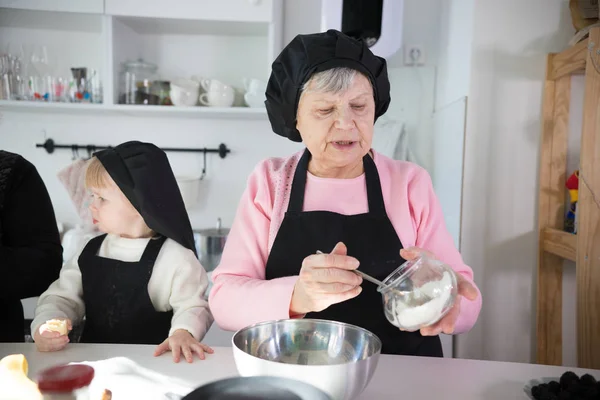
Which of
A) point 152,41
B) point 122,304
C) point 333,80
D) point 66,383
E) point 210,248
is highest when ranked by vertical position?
point 152,41

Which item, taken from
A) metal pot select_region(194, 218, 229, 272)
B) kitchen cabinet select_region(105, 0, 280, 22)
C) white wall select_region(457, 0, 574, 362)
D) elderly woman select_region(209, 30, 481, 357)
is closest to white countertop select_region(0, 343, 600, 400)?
elderly woman select_region(209, 30, 481, 357)

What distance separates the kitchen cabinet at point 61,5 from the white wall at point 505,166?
152 centimetres

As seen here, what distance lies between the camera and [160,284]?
1.16 metres

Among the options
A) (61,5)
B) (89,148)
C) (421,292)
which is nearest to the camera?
(421,292)

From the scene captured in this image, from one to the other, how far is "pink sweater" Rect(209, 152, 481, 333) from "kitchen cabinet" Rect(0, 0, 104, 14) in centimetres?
150

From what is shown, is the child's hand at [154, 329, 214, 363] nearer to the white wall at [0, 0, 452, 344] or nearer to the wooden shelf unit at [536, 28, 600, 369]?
the wooden shelf unit at [536, 28, 600, 369]

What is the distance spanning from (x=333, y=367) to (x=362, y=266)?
0.48 m

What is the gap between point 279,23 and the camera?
2.35 m

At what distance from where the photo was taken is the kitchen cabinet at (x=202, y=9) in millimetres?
2221

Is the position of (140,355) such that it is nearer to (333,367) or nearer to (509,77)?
(333,367)

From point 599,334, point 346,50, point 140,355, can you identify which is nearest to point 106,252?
point 140,355

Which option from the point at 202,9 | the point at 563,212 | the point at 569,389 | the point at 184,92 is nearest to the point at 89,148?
the point at 184,92

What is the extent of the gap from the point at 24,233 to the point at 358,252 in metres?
0.77

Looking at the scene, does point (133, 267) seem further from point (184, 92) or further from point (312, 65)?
point (184, 92)
